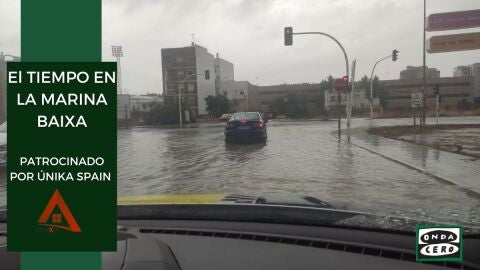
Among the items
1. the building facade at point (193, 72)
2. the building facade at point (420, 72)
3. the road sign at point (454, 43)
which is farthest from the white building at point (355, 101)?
the road sign at point (454, 43)

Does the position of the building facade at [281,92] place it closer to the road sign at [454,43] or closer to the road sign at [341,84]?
the road sign at [454,43]

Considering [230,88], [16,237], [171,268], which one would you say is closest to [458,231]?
[171,268]

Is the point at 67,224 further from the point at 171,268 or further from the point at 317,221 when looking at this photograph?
the point at 317,221

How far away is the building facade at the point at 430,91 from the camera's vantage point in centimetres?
6869

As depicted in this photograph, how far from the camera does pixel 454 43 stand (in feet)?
74.9

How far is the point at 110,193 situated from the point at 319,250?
3.24ft

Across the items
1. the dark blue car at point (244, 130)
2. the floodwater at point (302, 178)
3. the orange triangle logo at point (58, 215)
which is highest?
the orange triangle logo at point (58, 215)

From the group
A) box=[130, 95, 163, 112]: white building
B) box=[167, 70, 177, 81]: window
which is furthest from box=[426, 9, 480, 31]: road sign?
box=[130, 95, 163, 112]: white building

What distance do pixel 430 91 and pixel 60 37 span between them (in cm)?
6933

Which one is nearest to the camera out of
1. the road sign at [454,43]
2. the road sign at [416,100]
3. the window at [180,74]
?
the road sign at [454,43]

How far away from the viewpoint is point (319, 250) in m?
1.99

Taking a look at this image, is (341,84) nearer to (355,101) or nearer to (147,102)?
(147,102)

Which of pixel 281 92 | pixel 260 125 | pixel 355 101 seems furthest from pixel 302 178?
pixel 355 101

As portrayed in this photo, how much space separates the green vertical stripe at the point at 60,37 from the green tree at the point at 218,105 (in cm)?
3651
